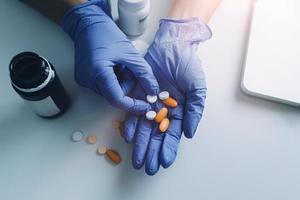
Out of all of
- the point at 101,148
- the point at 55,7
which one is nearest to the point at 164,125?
the point at 101,148

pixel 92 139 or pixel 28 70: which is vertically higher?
pixel 28 70

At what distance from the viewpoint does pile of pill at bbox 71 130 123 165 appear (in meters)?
0.67

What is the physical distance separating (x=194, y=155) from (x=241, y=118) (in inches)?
5.3

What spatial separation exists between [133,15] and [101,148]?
29 cm

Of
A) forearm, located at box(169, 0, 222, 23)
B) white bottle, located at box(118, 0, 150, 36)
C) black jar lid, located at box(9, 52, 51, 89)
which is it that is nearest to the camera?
black jar lid, located at box(9, 52, 51, 89)

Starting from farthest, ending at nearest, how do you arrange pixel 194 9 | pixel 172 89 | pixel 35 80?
1. pixel 194 9
2. pixel 172 89
3. pixel 35 80

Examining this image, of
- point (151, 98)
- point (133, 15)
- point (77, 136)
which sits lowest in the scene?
point (77, 136)

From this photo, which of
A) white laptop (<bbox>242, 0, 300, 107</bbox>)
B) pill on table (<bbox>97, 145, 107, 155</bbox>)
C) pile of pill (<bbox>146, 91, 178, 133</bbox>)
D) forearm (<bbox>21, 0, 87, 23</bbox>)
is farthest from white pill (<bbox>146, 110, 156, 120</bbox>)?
forearm (<bbox>21, 0, 87, 23</bbox>)

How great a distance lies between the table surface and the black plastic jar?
8 centimetres

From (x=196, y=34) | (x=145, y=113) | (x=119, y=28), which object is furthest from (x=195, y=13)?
(x=145, y=113)

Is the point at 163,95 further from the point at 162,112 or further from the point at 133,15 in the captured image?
the point at 133,15

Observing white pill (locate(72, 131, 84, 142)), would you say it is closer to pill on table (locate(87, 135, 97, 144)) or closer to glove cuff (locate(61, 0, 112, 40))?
pill on table (locate(87, 135, 97, 144))

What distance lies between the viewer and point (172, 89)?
72 centimetres

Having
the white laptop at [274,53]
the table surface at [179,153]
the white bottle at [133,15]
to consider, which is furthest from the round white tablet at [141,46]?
the white laptop at [274,53]
